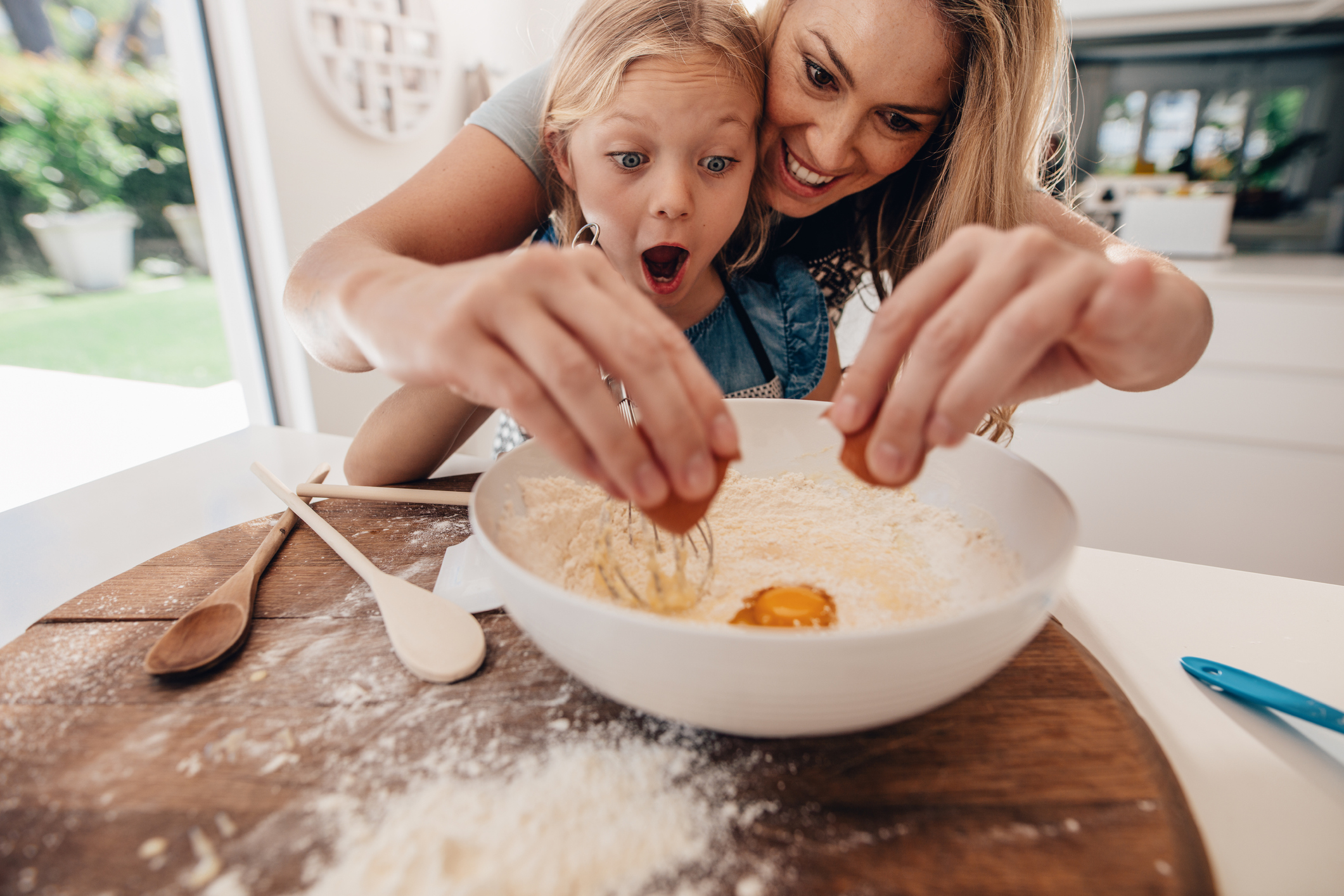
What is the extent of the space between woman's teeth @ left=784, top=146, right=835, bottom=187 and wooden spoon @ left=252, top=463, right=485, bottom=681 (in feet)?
2.60

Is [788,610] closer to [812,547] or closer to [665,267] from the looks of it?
[812,547]

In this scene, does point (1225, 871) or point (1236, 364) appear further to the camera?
point (1236, 364)

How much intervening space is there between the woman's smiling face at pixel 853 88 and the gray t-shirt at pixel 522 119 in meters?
0.35

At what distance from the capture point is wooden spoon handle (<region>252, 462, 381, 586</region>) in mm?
572

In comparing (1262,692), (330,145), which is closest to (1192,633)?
(1262,692)

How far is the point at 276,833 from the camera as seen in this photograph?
361 mm

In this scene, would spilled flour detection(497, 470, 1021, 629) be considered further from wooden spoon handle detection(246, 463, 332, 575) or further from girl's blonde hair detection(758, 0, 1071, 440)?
girl's blonde hair detection(758, 0, 1071, 440)

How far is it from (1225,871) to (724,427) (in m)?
0.39

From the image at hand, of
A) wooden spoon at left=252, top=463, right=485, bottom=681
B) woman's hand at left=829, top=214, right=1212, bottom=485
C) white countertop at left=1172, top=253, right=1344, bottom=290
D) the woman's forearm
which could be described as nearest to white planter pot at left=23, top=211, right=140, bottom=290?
the woman's forearm

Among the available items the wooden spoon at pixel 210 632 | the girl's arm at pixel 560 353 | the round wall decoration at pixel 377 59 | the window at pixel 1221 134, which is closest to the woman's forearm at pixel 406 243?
the girl's arm at pixel 560 353

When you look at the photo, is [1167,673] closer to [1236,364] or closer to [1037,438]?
[1037,438]

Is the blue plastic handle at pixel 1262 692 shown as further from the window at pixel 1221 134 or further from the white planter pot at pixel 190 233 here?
the window at pixel 1221 134

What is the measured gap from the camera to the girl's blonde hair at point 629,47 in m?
0.85

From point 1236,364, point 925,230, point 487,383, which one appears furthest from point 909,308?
point 1236,364
